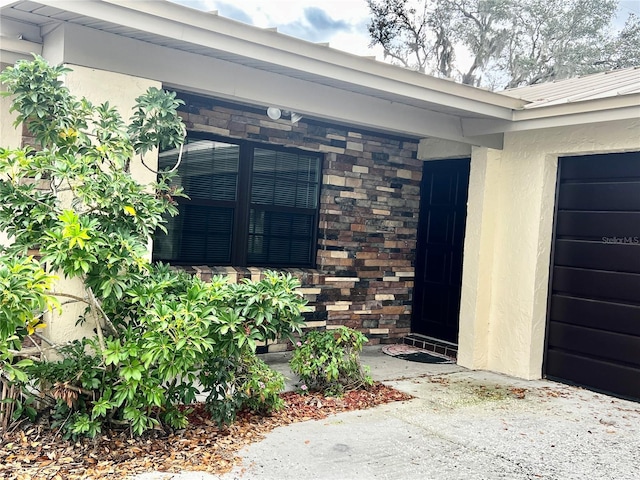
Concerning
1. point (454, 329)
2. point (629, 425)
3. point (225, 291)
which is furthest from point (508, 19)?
point (225, 291)

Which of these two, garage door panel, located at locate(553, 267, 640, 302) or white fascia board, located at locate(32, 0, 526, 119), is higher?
white fascia board, located at locate(32, 0, 526, 119)

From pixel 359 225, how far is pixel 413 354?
1.66 m

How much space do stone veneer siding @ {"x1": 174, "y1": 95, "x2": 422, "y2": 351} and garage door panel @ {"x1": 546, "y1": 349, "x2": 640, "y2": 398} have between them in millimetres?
2029

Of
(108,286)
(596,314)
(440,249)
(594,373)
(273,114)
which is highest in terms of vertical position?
(273,114)

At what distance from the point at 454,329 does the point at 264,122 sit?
10.9ft

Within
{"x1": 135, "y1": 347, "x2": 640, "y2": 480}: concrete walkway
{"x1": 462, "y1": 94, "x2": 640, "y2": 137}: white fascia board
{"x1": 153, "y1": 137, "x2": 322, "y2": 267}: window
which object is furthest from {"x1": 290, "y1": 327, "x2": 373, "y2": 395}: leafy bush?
{"x1": 462, "y1": 94, "x2": 640, "y2": 137}: white fascia board

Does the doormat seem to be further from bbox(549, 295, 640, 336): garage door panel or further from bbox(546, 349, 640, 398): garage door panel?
bbox(549, 295, 640, 336): garage door panel

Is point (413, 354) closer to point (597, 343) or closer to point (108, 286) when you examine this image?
point (597, 343)

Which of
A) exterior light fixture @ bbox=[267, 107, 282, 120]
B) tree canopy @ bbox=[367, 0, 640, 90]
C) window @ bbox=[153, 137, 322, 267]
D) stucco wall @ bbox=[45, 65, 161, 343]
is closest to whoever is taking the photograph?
stucco wall @ bbox=[45, 65, 161, 343]

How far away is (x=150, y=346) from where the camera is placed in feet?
10.6

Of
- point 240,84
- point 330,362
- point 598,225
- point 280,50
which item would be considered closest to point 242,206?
point 240,84

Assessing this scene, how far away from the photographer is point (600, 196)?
5.59m

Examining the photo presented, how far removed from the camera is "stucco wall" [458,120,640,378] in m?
5.88

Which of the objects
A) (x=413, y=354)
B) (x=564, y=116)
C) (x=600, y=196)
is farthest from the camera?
(x=413, y=354)
